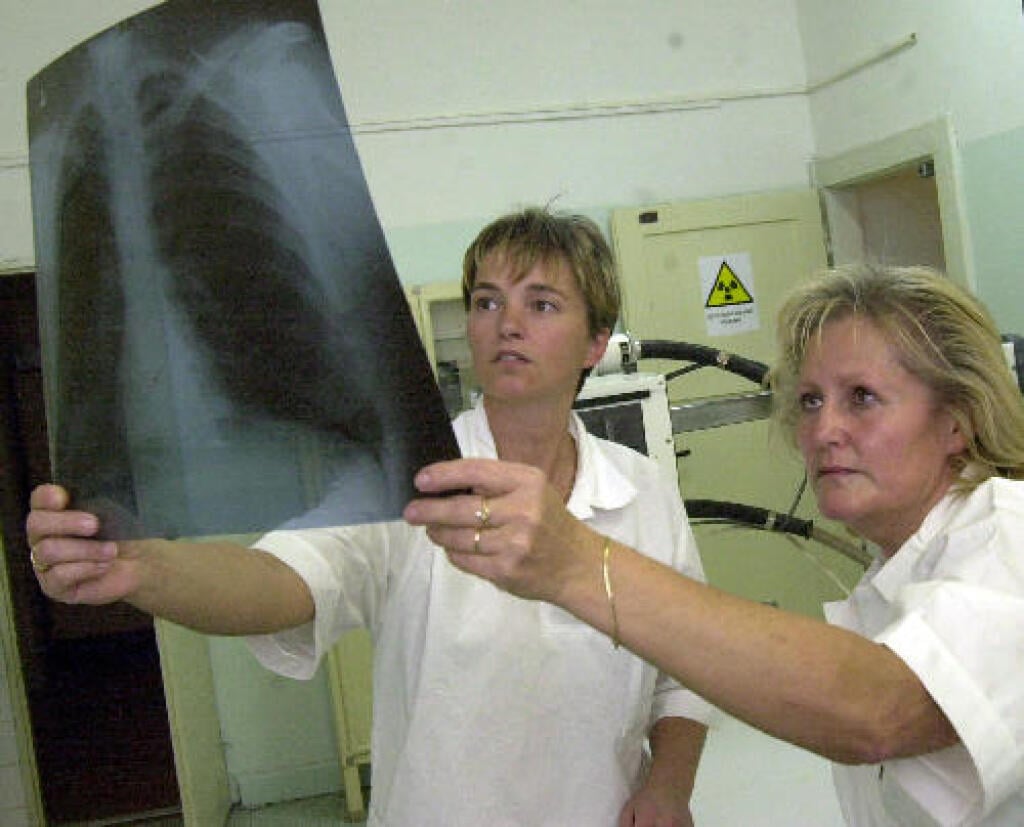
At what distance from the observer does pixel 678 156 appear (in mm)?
3842

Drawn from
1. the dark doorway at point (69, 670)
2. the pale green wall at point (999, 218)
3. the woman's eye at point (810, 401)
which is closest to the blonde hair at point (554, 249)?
the woman's eye at point (810, 401)

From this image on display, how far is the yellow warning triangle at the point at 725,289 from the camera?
12.4 ft

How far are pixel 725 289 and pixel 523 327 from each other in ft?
9.09

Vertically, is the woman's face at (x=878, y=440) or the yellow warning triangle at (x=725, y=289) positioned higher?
the yellow warning triangle at (x=725, y=289)

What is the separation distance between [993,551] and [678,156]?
10.7ft

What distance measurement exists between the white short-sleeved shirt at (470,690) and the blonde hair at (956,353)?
0.49 m

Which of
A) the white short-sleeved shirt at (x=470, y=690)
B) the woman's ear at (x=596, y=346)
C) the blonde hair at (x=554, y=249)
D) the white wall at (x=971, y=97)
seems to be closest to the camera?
the white short-sleeved shirt at (x=470, y=690)

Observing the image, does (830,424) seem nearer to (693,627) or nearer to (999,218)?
(693,627)

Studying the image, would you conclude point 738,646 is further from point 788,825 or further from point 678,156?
point 678,156

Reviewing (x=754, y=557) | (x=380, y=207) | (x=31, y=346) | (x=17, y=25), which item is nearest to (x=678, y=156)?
(x=380, y=207)

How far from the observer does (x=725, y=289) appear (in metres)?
3.80

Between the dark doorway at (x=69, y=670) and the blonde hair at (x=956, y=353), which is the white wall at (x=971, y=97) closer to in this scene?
the blonde hair at (x=956, y=353)

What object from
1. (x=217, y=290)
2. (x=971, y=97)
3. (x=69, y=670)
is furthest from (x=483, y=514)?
(x=69, y=670)

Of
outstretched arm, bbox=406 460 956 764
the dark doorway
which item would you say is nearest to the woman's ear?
outstretched arm, bbox=406 460 956 764
